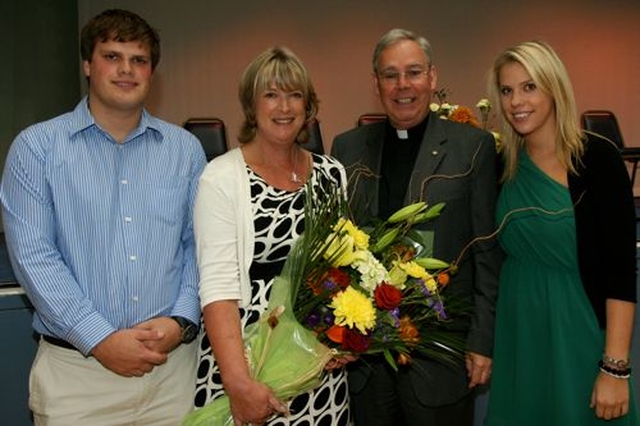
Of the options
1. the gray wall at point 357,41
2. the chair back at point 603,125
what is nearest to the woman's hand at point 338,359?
the chair back at point 603,125

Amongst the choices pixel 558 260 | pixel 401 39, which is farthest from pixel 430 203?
pixel 401 39

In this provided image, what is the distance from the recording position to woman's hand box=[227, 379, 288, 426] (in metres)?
1.45

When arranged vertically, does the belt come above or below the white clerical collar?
below

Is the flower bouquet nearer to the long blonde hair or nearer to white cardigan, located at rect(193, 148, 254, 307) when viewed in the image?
white cardigan, located at rect(193, 148, 254, 307)

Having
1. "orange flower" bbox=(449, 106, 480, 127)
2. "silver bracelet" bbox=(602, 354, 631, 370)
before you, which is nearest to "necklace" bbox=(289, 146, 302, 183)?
"silver bracelet" bbox=(602, 354, 631, 370)

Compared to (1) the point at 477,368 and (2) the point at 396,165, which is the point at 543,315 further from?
(2) the point at 396,165

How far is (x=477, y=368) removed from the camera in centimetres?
195

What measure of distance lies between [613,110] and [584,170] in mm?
7831

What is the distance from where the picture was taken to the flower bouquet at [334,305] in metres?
1.42

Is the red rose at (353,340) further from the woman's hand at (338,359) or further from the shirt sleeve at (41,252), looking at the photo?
the shirt sleeve at (41,252)

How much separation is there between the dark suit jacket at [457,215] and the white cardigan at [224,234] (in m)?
0.39

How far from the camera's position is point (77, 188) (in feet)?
5.51

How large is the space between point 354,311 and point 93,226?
0.78m

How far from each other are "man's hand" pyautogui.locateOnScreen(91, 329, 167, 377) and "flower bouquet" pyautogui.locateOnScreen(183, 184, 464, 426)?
31cm
